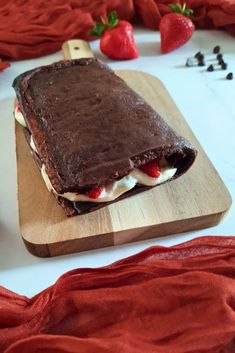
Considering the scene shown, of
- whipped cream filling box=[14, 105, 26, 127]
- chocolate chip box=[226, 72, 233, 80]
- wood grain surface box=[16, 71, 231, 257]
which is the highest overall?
whipped cream filling box=[14, 105, 26, 127]

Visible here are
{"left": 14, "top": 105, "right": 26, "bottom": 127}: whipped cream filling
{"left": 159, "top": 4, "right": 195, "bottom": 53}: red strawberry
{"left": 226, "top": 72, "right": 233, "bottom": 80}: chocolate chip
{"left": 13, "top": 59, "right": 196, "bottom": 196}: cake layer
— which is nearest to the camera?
{"left": 13, "top": 59, "right": 196, "bottom": 196}: cake layer

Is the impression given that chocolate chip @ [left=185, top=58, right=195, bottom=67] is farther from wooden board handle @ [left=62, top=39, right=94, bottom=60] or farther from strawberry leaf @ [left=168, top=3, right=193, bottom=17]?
wooden board handle @ [left=62, top=39, right=94, bottom=60]

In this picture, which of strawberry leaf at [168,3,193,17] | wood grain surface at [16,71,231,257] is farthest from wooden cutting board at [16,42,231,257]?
strawberry leaf at [168,3,193,17]

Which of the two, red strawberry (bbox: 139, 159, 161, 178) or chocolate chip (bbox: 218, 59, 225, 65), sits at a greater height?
red strawberry (bbox: 139, 159, 161, 178)

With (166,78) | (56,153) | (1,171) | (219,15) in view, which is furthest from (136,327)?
(219,15)

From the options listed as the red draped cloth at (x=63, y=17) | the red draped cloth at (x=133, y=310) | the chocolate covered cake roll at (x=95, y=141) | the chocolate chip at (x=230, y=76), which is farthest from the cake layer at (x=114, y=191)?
the red draped cloth at (x=63, y=17)

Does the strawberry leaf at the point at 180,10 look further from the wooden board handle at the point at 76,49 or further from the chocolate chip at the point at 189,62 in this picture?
the wooden board handle at the point at 76,49

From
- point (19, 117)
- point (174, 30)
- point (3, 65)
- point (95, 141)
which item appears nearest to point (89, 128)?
point (95, 141)
